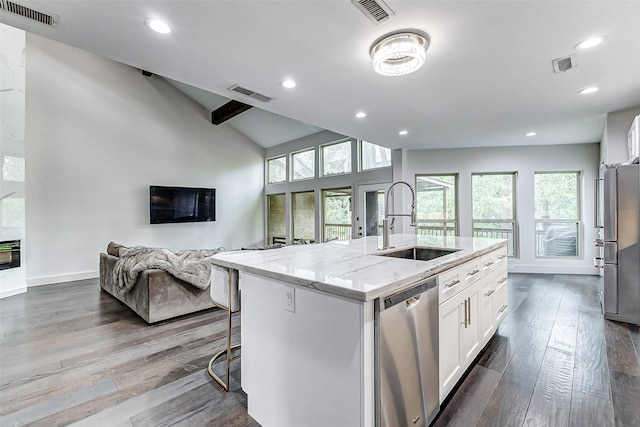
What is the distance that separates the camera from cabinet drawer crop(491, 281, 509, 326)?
8.30 ft

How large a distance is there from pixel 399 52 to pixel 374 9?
37 cm

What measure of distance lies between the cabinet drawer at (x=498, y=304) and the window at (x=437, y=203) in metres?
3.26

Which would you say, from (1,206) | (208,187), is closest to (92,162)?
(1,206)

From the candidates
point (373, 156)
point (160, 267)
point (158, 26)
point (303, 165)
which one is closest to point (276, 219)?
point (303, 165)

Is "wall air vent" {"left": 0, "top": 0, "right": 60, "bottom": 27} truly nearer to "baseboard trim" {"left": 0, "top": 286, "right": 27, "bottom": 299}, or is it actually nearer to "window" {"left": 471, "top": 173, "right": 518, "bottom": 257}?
"baseboard trim" {"left": 0, "top": 286, "right": 27, "bottom": 299}

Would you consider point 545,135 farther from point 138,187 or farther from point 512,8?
point 138,187

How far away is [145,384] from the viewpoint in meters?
2.00

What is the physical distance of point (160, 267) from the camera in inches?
123

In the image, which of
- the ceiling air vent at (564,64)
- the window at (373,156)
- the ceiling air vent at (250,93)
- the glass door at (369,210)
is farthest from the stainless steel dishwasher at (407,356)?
the window at (373,156)

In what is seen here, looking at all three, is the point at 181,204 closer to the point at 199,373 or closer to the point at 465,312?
the point at 199,373

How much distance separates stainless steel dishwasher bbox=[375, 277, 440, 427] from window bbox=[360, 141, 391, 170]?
16.3ft

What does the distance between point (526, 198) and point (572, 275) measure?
1595 mm

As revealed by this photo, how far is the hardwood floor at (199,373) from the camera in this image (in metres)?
1.70

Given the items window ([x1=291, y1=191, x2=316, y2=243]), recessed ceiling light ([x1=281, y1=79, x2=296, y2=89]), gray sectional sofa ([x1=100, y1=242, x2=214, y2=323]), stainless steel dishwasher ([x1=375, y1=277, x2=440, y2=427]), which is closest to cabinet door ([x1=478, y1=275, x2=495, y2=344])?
stainless steel dishwasher ([x1=375, y1=277, x2=440, y2=427])
